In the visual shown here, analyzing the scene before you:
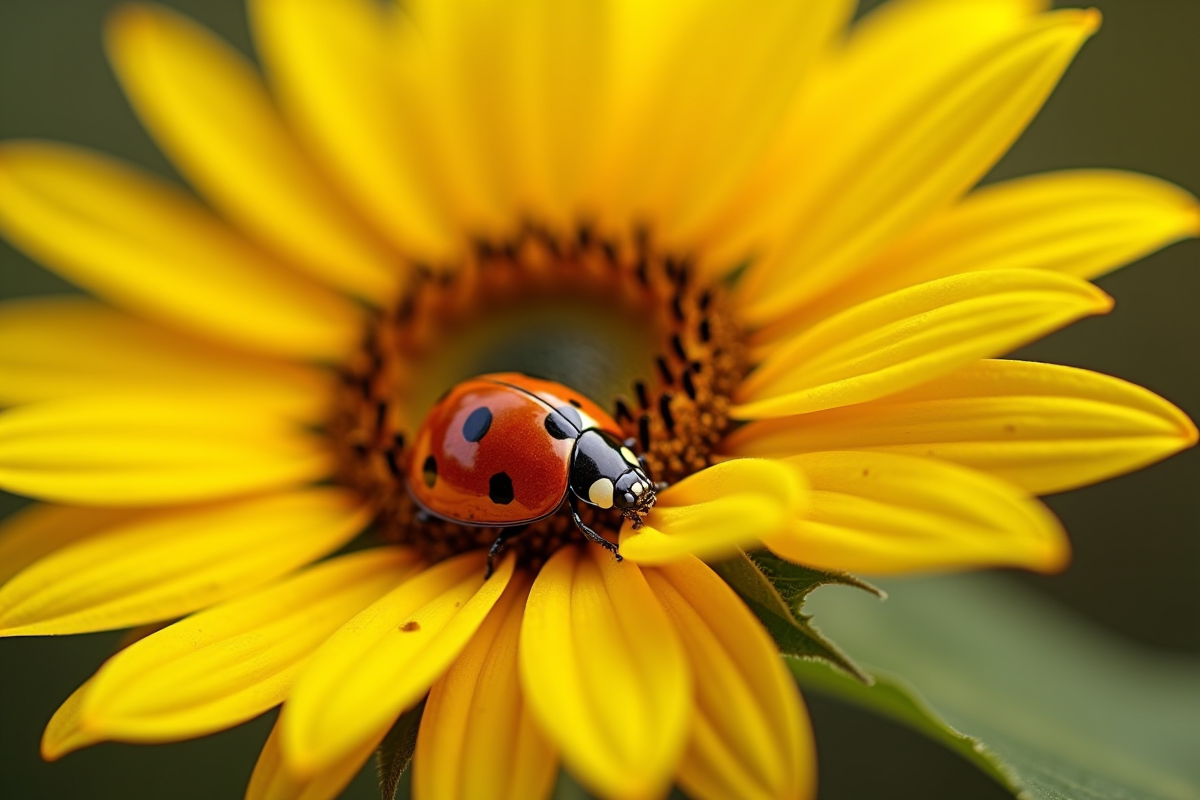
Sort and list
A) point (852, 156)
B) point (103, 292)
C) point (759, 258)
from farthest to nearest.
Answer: point (103, 292)
point (759, 258)
point (852, 156)

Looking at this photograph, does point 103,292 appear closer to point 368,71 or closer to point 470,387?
point 368,71

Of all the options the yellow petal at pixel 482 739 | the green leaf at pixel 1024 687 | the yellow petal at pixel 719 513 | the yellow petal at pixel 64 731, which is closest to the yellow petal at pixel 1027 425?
the yellow petal at pixel 719 513

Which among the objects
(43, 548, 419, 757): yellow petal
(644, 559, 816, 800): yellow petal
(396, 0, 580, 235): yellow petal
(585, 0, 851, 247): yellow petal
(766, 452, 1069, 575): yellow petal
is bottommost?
(644, 559, 816, 800): yellow petal

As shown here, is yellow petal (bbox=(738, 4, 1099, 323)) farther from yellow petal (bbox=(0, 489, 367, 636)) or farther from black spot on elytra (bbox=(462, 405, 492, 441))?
yellow petal (bbox=(0, 489, 367, 636))

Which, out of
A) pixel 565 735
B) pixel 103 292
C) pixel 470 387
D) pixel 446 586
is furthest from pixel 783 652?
pixel 103 292

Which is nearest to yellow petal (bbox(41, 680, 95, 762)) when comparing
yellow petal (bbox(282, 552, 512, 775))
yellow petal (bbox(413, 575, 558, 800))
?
yellow petal (bbox(282, 552, 512, 775))

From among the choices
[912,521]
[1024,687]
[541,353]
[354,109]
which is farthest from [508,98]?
[1024,687]

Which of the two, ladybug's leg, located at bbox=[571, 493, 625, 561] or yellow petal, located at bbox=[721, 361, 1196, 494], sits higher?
ladybug's leg, located at bbox=[571, 493, 625, 561]

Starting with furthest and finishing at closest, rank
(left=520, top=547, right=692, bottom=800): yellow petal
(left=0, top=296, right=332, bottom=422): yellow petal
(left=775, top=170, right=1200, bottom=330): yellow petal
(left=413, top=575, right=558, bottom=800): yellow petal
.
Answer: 1. (left=0, top=296, right=332, bottom=422): yellow petal
2. (left=775, top=170, right=1200, bottom=330): yellow petal
3. (left=413, top=575, right=558, bottom=800): yellow petal
4. (left=520, top=547, right=692, bottom=800): yellow petal
